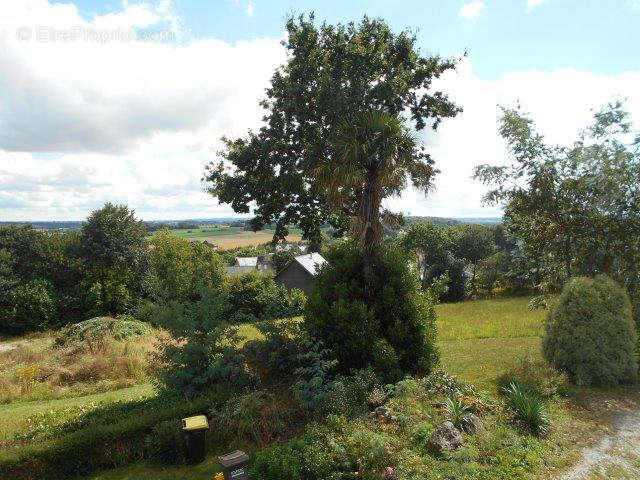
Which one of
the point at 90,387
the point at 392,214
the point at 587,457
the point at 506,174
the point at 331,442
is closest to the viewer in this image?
the point at 331,442

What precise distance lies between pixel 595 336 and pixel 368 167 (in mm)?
6589

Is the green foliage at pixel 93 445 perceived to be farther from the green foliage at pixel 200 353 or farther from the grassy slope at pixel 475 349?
the green foliage at pixel 200 353

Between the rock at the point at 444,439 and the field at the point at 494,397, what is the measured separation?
4.17ft

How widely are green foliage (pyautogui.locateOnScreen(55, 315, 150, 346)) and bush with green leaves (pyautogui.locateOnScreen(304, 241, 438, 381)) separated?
14.2 metres

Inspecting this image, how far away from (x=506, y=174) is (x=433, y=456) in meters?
8.72

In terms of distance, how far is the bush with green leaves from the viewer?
30.9 feet

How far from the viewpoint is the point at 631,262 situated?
11.7 metres

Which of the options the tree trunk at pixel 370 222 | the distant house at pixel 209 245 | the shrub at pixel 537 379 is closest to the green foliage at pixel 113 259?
the distant house at pixel 209 245

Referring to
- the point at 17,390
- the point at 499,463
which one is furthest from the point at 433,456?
the point at 17,390

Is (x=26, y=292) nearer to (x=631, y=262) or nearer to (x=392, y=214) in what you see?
(x=392, y=214)

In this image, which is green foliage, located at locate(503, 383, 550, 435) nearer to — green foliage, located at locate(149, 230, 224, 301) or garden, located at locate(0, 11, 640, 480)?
garden, located at locate(0, 11, 640, 480)

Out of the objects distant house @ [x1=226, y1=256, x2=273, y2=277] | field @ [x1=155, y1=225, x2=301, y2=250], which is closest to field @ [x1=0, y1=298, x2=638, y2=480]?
distant house @ [x1=226, y1=256, x2=273, y2=277]

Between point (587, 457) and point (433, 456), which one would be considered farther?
point (587, 457)

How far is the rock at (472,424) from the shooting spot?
725cm
